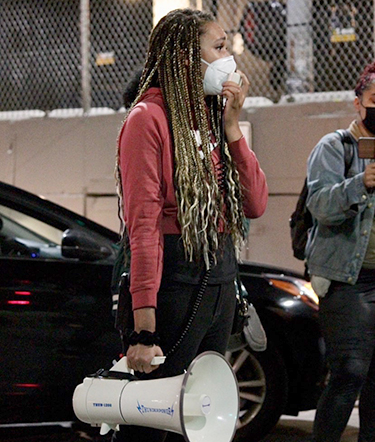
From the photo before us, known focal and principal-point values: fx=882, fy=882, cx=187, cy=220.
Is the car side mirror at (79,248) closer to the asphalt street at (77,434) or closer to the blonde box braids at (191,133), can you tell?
the asphalt street at (77,434)

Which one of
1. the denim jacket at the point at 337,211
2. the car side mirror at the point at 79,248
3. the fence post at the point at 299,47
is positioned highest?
the fence post at the point at 299,47

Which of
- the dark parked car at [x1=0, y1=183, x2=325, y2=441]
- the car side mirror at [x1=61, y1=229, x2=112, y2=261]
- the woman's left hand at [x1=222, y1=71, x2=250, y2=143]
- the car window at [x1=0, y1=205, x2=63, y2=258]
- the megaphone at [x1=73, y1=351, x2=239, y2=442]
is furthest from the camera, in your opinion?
the car window at [x1=0, y1=205, x2=63, y2=258]

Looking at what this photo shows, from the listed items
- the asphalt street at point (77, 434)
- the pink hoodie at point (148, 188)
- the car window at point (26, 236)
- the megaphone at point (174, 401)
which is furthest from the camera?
the asphalt street at point (77, 434)

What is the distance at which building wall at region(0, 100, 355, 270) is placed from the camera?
8289 millimetres

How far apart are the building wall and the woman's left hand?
5227 millimetres

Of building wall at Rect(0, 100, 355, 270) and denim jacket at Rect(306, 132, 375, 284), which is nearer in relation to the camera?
denim jacket at Rect(306, 132, 375, 284)

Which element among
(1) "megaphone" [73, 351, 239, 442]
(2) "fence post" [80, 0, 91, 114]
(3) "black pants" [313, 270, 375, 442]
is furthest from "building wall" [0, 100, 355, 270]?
(1) "megaphone" [73, 351, 239, 442]

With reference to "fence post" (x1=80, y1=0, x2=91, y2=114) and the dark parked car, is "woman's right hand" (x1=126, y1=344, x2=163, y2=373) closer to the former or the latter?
the dark parked car

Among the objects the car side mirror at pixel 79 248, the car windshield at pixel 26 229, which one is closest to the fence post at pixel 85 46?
the car windshield at pixel 26 229

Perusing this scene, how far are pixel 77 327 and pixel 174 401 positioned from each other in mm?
2254

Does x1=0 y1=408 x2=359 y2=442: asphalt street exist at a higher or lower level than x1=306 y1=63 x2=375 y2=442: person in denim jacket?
lower

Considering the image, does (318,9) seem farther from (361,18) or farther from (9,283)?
(9,283)

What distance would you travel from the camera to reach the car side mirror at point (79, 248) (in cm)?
502

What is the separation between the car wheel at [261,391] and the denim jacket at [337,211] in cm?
129
